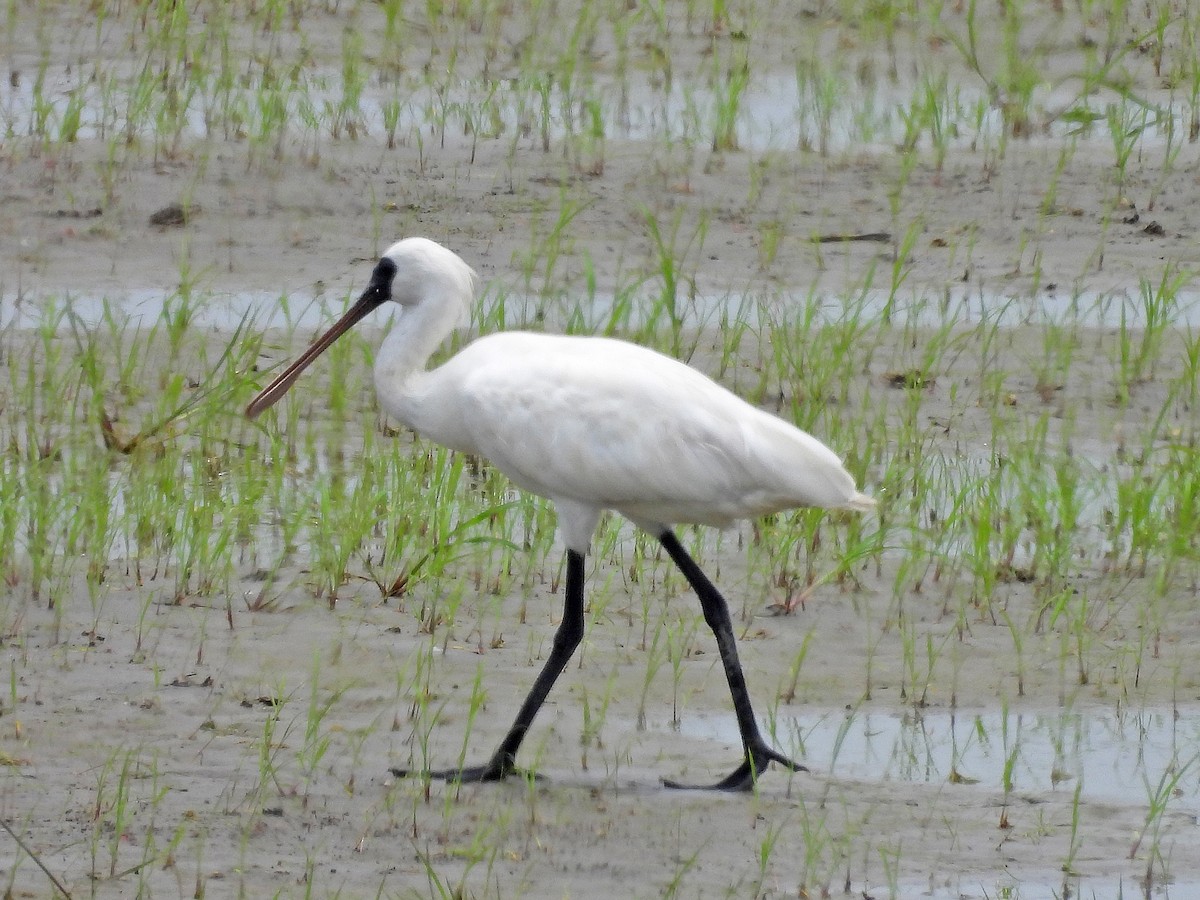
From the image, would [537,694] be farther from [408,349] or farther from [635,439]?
[408,349]

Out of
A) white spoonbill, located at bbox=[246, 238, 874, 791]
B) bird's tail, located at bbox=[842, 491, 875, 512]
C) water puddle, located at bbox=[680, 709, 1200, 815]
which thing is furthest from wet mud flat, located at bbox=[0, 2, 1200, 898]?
bird's tail, located at bbox=[842, 491, 875, 512]

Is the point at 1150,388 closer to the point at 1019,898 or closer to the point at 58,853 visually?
the point at 1019,898

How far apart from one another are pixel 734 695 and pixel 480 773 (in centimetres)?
65

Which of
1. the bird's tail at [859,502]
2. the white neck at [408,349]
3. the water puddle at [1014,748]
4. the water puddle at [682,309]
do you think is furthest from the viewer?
the water puddle at [682,309]

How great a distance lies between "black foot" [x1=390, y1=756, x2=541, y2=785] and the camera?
5.22m

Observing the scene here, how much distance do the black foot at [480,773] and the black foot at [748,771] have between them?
1.20ft

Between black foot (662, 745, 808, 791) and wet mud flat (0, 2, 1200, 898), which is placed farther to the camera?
black foot (662, 745, 808, 791)

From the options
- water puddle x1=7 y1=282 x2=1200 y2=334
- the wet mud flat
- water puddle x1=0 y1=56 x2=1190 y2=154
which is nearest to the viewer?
the wet mud flat

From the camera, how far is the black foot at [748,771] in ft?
17.3

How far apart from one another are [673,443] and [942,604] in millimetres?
1470

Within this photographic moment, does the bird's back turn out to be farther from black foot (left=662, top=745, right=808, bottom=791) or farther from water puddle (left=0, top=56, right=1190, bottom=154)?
water puddle (left=0, top=56, right=1190, bottom=154)

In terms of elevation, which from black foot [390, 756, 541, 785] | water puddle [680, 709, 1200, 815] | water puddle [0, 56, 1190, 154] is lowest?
black foot [390, 756, 541, 785]

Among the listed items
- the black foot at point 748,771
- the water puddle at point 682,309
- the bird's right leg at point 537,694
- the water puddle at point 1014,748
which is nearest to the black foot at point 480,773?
the bird's right leg at point 537,694

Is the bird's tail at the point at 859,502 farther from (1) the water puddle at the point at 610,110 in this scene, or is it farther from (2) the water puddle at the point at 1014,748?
(1) the water puddle at the point at 610,110
